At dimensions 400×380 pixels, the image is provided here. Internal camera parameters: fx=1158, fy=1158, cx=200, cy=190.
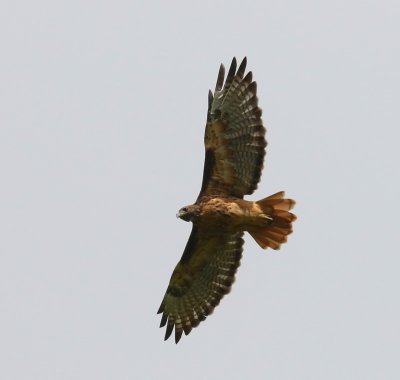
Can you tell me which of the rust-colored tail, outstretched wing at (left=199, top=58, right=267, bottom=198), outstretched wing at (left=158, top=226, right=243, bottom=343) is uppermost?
outstretched wing at (left=199, top=58, right=267, bottom=198)

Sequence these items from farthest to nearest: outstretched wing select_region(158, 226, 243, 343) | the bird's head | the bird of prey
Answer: outstretched wing select_region(158, 226, 243, 343)
the bird of prey
the bird's head

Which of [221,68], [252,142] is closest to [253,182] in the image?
[252,142]

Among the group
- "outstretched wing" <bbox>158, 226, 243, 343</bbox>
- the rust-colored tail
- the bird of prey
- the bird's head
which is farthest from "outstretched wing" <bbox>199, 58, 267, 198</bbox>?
"outstretched wing" <bbox>158, 226, 243, 343</bbox>

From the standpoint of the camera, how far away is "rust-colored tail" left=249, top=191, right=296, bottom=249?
1719 cm

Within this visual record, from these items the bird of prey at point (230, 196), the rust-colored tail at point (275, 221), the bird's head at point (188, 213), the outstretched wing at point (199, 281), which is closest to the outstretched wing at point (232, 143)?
the bird of prey at point (230, 196)

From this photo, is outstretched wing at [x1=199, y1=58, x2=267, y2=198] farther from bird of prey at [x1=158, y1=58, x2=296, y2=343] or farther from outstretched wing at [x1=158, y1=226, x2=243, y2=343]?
outstretched wing at [x1=158, y1=226, x2=243, y2=343]

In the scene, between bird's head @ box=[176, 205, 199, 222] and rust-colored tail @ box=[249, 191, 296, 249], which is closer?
bird's head @ box=[176, 205, 199, 222]

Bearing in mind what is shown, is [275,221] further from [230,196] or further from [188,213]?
[188,213]

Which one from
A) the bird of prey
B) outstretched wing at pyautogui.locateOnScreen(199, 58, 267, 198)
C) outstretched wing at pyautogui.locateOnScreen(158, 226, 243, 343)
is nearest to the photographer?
the bird of prey

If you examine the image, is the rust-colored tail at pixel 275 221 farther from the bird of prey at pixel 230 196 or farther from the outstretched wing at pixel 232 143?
the outstretched wing at pixel 232 143

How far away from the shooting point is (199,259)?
18203 millimetres

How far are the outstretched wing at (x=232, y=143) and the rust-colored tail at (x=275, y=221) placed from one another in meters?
0.56

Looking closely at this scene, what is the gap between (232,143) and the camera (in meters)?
17.6

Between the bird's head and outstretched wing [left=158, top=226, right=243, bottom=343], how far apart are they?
85cm
